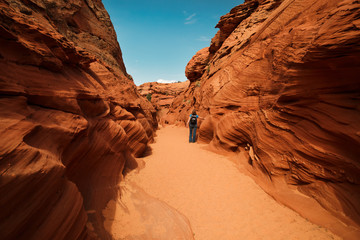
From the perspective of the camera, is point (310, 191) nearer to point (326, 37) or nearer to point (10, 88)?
point (326, 37)

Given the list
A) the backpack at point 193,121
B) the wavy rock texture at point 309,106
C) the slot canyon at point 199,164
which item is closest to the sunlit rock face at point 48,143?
the slot canyon at point 199,164

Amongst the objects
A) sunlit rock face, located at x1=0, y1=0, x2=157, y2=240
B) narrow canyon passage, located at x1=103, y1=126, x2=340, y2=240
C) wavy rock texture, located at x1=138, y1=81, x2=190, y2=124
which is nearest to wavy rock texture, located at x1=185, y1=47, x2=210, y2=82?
wavy rock texture, located at x1=138, y1=81, x2=190, y2=124

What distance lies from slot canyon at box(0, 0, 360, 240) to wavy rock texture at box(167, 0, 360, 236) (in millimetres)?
25

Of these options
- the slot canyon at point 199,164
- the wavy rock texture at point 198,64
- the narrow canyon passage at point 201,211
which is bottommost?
the narrow canyon passage at point 201,211

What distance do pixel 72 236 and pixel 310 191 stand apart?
15.3 ft

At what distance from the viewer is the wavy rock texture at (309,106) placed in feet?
9.27

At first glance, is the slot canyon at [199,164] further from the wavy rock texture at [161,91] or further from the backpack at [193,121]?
the wavy rock texture at [161,91]

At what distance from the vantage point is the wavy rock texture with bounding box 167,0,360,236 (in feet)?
9.27

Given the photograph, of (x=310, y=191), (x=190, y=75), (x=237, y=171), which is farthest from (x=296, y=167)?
(x=190, y=75)

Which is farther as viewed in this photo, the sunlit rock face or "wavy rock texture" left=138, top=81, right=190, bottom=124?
"wavy rock texture" left=138, top=81, right=190, bottom=124

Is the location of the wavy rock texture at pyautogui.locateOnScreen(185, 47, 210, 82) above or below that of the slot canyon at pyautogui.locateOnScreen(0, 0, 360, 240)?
above

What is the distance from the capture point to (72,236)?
6.23 ft

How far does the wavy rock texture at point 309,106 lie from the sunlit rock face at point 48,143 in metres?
4.44

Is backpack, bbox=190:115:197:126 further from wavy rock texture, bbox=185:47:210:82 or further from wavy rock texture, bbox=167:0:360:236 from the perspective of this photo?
wavy rock texture, bbox=185:47:210:82
